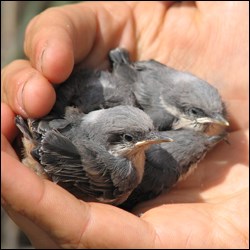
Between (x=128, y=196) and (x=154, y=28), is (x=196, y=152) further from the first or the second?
(x=154, y=28)

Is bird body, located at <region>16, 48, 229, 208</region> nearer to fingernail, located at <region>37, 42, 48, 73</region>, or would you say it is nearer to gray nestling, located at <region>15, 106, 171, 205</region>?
gray nestling, located at <region>15, 106, 171, 205</region>

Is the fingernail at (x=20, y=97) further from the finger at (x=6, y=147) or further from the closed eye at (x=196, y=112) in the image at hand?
the closed eye at (x=196, y=112)

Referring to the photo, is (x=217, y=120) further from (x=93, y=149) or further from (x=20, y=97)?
(x=20, y=97)

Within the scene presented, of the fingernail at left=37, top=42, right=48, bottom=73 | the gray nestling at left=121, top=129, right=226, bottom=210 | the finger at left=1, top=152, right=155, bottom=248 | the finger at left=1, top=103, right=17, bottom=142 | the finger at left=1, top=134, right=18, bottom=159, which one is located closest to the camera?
the finger at left=1, top=152, right=155, bottom=248

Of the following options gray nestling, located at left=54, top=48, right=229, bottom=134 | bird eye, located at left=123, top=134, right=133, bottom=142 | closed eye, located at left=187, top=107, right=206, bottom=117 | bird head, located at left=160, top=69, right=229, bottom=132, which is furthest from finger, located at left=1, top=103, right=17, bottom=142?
closed eye, located at left=187, top=107, right=206, bottom=117

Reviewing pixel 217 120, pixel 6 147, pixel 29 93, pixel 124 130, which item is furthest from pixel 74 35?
pixel 217 120

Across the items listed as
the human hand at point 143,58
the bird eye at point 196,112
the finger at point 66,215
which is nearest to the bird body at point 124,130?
the bird eye at point 196,112

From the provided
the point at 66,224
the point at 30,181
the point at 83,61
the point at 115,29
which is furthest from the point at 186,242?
the point at 115,29
